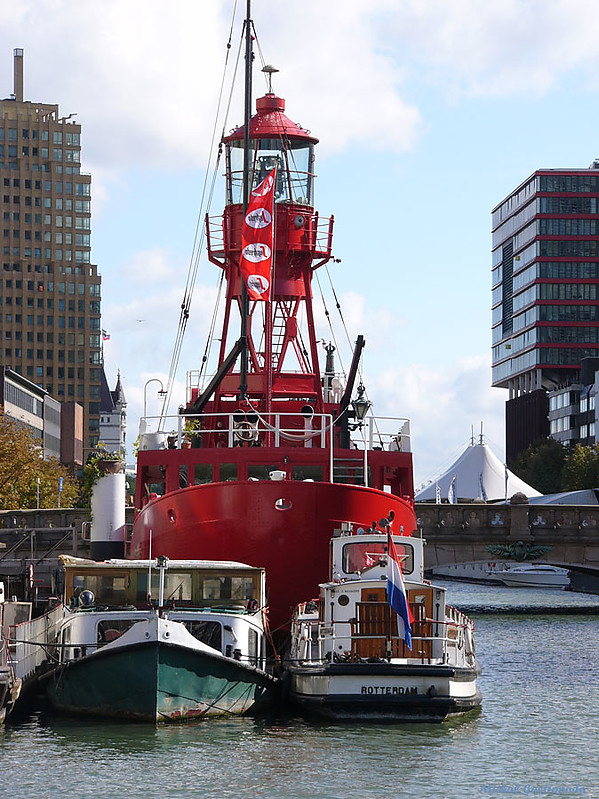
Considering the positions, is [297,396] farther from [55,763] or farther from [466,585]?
[466,585]

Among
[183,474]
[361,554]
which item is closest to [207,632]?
[361,554]

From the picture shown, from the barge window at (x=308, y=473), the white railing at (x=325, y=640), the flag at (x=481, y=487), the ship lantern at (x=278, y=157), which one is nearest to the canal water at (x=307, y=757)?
the white railing at (x=325, y=640)

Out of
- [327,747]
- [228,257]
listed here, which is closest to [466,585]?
[228,257]

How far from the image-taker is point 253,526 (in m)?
41.5

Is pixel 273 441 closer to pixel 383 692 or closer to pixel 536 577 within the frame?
pixel 383 692

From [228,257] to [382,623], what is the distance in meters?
22.0

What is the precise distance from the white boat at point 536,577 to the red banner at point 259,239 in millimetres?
85917

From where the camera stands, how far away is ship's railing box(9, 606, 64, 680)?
36.8 meters

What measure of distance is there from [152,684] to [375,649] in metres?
5.69

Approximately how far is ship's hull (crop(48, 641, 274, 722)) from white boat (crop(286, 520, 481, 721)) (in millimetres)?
1934

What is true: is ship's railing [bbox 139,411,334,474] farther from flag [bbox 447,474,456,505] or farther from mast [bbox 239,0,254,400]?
flag [bbox 447,474,456,505]

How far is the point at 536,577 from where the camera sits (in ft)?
433

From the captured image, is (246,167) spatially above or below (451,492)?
above

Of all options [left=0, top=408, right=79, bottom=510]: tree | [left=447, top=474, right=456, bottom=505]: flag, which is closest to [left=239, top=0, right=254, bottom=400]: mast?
[left=0, top=408, right=79, bottom=510]: tree
